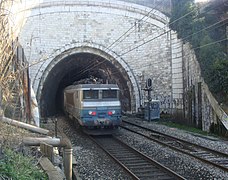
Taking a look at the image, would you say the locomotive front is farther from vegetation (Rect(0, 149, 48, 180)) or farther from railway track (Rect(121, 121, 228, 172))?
vegetation (Rect(0, 149, 48, 180))

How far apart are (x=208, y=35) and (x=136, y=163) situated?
11.4m

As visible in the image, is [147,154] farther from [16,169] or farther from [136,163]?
[16,169]

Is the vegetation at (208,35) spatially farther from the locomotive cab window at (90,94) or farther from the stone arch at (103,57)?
the locomotive cab window at (90,94)

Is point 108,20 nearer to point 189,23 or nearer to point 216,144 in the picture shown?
point 189,23

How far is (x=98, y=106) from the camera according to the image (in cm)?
1434

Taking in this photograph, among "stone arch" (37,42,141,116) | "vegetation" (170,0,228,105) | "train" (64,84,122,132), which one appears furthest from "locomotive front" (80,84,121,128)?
"stone arch" (37,42,141,116)

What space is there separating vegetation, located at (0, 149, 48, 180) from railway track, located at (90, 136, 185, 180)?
327cm

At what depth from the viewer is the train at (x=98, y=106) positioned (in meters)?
14.1

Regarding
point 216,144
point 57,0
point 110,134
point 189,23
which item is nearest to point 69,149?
point 216,144

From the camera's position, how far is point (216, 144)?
472 inches

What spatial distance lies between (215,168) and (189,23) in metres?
13.2

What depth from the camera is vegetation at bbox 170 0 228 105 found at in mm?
15234

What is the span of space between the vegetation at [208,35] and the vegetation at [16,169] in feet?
38.1

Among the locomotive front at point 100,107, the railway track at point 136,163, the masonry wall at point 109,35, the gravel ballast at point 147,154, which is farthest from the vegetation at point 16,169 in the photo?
the masonry wall at point 109,35
